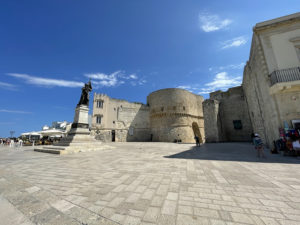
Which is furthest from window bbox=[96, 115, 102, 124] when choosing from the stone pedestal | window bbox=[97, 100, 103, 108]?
the stone pedestal

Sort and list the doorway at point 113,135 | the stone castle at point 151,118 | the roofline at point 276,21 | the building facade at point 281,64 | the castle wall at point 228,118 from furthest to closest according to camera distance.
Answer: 1. the doorway at point 113,135
2. the stone castle at point 151,118
3. the castle wall at point 228,118
4. the roofline at point 276,21
5. the building facade at point 281,64

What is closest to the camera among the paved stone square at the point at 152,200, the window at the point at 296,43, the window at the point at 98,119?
the paved stone square at the point at 152,200

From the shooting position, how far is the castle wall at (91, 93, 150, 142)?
778 inches

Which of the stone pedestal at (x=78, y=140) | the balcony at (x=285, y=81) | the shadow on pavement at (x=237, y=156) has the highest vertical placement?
the balcony at (x=285, y=81)

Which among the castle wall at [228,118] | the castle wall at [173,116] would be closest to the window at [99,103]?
the castle wall at [173,116]

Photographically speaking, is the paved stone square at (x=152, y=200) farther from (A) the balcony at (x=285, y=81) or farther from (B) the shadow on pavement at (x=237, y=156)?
(A) the balcony at (x=285, y=81)

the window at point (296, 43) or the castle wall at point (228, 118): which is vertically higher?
the window at point (296, 43)

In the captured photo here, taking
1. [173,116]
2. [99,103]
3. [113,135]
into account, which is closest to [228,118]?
[173,116]

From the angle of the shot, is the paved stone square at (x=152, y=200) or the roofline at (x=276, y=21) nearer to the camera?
the paved stone square at (x=152, y=200)

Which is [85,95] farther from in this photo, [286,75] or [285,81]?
[286,75]

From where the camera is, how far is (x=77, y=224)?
1289 mm

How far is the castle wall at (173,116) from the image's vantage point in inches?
861

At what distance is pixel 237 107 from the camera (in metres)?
16.2

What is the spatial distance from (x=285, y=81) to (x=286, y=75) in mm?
436
